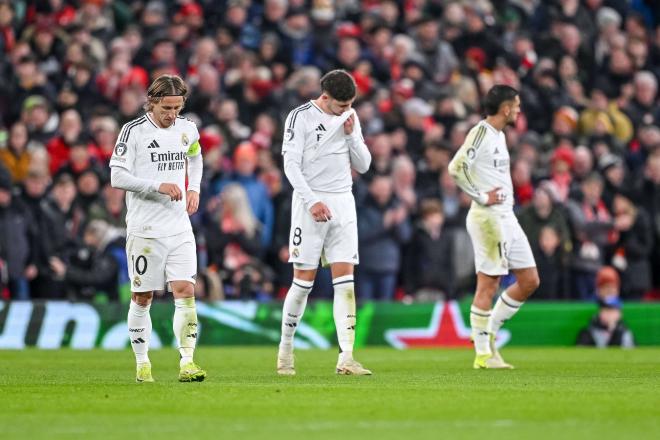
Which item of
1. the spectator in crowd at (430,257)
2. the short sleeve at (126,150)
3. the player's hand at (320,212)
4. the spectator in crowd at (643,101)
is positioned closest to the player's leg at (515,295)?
the player's hand at (320,212)

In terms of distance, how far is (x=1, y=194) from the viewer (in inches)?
803

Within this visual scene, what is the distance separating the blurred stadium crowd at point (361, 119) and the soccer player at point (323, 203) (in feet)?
22.9

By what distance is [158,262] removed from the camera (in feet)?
42.0

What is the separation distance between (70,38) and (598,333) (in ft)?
30.5

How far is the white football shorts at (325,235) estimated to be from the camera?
14.2 m

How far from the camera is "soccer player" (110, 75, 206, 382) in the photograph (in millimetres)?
12719

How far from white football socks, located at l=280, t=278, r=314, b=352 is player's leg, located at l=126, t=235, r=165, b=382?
176 cm

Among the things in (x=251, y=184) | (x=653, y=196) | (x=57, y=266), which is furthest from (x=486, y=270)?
(x=653, y=196)

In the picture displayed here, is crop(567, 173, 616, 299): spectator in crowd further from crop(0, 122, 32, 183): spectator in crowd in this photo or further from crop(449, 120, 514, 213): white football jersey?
crop(0, 122, 32, 183): spectator in crowd

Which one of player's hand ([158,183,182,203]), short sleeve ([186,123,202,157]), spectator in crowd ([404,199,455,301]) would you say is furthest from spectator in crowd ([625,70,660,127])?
player's hand ([158,183,182,203])

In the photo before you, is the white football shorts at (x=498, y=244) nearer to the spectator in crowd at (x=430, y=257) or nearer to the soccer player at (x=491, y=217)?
the soccer player at (x=491, y=217)

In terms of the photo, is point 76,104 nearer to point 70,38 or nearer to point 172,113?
point 70,38

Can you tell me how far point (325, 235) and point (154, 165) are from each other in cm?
213

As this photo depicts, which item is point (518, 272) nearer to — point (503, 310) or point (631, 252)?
point (503, 310)
